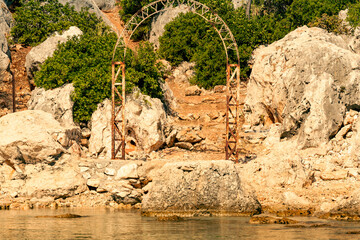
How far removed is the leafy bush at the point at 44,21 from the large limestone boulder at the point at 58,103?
9767mm

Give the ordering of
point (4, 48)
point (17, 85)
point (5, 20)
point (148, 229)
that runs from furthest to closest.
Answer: point (5, 20)
point (4, 48)
point (17, 85)
point (148, 229)

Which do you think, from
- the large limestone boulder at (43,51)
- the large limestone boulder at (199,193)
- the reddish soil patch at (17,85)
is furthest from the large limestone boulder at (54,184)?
the large limestone boulder at (43,51)

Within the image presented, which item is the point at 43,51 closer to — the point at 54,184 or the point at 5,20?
the point at 5,20

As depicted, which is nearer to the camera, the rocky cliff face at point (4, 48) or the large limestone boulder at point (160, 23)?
the rocky cliff face at point (4, 48)

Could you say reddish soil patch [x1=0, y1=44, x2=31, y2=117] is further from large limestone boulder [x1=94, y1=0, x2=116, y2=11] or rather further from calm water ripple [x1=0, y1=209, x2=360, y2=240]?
calm water ripple [x1=0, y1=209, x2=360, y2=240]

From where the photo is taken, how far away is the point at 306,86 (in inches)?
998

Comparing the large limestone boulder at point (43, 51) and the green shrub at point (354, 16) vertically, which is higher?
the green shrub at point (354, 16)

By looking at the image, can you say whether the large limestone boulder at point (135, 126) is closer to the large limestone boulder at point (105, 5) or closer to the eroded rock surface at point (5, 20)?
the eroded rock surface at point (5, 20)

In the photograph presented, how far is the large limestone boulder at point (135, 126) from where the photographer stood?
2667 cm

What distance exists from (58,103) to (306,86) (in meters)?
11.8

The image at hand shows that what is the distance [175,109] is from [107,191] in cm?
1314

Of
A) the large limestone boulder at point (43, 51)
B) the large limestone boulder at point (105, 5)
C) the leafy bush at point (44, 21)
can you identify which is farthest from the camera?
the large limestone boulder at point (105, 5)

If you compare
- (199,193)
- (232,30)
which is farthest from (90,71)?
(199,193)

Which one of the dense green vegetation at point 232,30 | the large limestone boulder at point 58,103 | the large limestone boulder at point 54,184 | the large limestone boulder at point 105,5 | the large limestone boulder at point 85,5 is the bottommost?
the large limestone boulder at point 54,184
